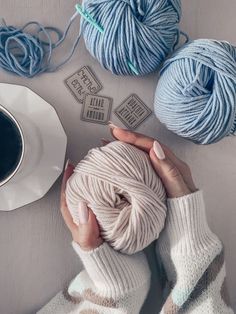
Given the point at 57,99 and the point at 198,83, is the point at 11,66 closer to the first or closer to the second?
the point at 57,99

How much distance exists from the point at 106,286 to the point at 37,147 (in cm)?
18

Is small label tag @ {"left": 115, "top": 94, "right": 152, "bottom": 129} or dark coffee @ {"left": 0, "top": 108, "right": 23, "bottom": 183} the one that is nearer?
dark coffee @ {"left": 0, "top": 108, "right": 23, "bottom": 183}

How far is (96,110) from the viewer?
670mm

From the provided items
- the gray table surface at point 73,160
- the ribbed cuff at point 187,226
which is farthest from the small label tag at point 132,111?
the ribbed cuff at point 187,226

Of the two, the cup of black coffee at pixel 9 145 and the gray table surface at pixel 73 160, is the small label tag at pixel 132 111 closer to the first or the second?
the gray table surface at pixel 73 160

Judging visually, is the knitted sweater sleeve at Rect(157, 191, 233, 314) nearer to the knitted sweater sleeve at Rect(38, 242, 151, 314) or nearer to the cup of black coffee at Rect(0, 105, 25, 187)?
the knitted sweater sleeve at Rect(38, 242, 151, 314)

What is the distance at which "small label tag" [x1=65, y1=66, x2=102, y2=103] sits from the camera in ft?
2.20

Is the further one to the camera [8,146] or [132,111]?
[132,111]

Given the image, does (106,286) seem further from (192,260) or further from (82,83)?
(82,83)

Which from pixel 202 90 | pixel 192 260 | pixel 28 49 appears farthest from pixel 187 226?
pixel 28 49

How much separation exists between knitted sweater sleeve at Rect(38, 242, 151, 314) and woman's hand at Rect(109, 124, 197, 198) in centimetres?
10

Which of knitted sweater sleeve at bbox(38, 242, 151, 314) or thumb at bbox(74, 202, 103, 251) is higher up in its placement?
thumb at bbox(74, 202, 103, 251)

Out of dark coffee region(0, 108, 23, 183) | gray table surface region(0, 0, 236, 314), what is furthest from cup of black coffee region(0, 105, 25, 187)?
gray table surface region(0, 0, 236, 314)

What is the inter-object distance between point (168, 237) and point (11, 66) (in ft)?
0.93
